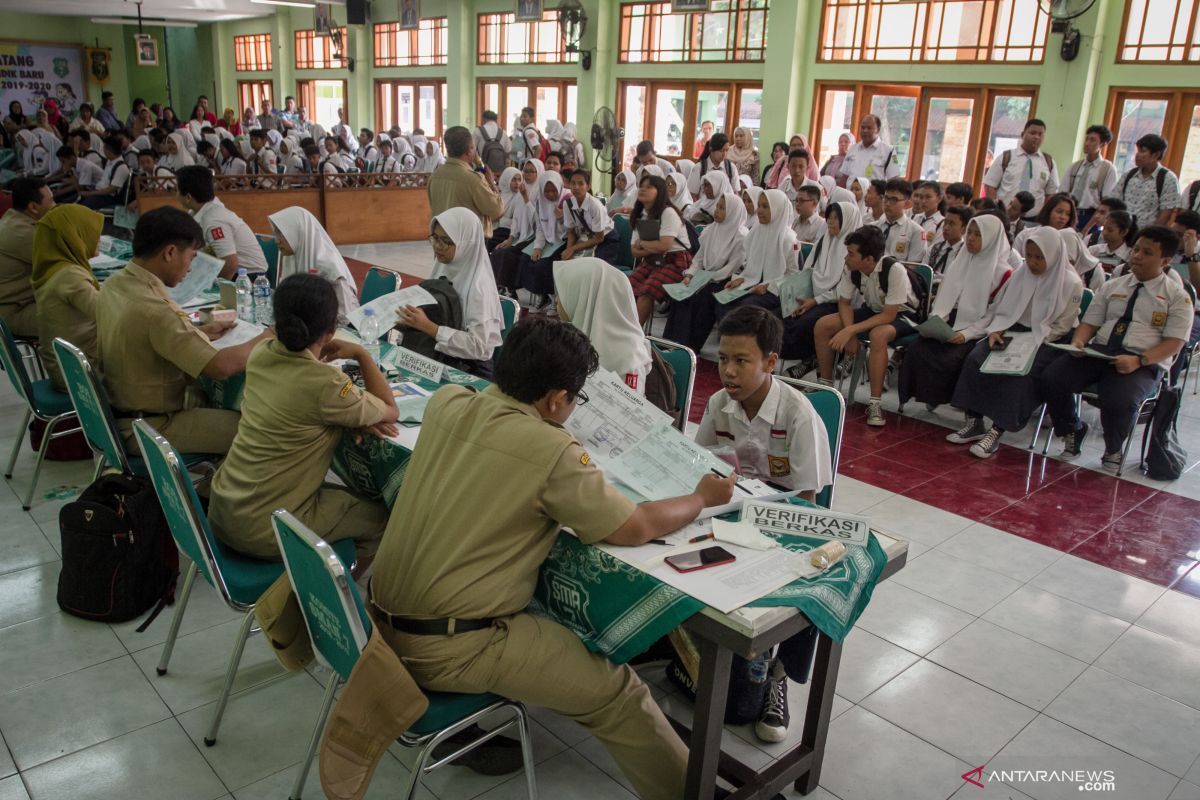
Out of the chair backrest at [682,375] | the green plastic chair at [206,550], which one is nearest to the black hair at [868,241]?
the chair backrest at [682,375]

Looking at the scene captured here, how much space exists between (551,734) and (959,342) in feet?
11.7

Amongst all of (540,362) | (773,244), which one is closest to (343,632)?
(540,362)

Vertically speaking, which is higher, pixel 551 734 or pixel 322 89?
pixel 322 89

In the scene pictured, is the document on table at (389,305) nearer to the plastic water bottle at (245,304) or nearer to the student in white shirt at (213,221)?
the plastic water bottle at (245,304)

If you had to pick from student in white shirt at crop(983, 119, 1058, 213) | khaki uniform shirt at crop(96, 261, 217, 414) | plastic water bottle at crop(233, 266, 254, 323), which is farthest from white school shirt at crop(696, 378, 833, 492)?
student in white shirt at crop(983, 119, 1058, 213)

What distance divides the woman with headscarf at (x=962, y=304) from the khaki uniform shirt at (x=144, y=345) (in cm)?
379

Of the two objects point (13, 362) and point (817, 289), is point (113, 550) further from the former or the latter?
point (817, 289)

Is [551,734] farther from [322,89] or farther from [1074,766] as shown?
[322,89]

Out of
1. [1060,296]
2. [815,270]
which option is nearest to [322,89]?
[815,270]

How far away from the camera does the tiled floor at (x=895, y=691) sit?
7.45 feet

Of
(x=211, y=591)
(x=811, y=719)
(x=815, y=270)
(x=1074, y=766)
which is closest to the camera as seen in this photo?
(x=811, y=719)

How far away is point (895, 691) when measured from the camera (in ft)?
8.79

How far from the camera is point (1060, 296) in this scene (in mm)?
4840

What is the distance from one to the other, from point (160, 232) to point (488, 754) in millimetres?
2029
